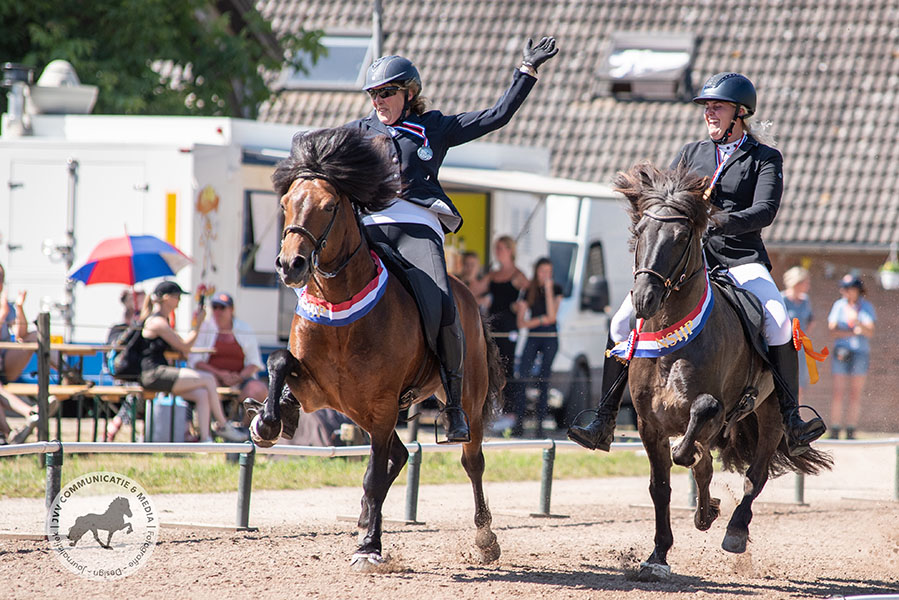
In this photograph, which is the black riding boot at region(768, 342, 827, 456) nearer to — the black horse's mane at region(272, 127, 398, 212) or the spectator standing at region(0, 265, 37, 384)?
the black horse's mane at region(272, 127, 398, 212)

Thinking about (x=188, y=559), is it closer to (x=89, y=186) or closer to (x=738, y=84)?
(x=738, y=84)

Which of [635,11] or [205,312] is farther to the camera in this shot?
Answer: [635,11]

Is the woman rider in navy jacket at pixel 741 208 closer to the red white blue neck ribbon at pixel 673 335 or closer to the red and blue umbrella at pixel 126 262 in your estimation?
the red white blue neck ribbon at pixel 673 335

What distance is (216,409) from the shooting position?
12.6 metres

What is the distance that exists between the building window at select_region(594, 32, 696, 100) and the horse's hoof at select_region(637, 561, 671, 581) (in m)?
18.0

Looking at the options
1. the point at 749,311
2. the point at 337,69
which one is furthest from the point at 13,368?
the point at 337,69

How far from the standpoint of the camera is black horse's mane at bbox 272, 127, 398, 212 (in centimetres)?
720

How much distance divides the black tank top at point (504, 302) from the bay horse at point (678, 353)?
26.5 feet

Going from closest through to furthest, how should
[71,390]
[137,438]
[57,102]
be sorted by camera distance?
1. [71,390]
2. [137,438]
3. [57,102]

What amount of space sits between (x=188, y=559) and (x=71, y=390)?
4930 mm

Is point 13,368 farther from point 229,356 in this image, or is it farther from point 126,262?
point 229,356

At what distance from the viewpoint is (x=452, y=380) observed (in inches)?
304

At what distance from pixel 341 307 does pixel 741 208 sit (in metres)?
2.52

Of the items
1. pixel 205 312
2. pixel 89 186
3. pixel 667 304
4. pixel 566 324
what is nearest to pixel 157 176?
pixel 89 186
